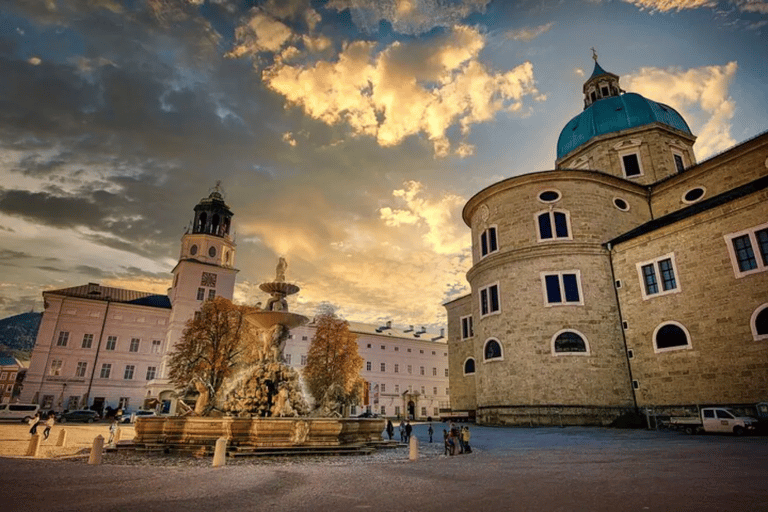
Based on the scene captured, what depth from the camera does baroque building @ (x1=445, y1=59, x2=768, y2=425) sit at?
17500mm

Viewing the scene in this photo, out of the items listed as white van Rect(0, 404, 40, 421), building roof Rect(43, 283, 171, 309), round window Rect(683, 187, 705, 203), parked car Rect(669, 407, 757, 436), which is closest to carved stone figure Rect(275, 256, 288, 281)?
parked car Rect(669, 407, 757, 436)

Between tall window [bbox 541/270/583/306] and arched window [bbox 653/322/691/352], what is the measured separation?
12.8 feet

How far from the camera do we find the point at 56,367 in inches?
1642

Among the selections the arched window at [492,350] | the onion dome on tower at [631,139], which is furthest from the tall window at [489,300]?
the onion dome on tower at [631,139]

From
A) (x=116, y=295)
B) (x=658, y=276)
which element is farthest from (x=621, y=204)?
(x=116, y=295)

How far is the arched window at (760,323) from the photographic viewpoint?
53.3ft

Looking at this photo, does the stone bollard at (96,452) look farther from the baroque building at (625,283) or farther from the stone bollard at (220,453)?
the baroque building at (625,283)

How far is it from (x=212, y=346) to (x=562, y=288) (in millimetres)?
27702

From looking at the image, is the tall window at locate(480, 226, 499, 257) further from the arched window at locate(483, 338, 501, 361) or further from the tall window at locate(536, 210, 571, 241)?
the arched window at locate(483, 338, 501, 361)

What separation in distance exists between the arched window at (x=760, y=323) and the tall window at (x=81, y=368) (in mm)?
54419

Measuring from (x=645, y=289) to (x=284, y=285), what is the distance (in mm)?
18654

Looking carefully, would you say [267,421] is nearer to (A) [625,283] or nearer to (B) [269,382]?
(B) [269,382]

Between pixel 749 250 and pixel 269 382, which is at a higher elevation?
pixel 749 250

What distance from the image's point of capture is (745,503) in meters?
4.98
